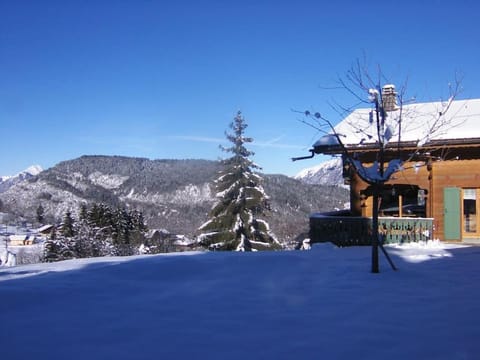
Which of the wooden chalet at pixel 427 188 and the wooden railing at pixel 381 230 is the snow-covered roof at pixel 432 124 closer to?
the wooden chalet at pixel 427 188

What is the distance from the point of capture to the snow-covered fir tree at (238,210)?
26.5 metres

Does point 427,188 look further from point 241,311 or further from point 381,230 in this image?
point 241,311

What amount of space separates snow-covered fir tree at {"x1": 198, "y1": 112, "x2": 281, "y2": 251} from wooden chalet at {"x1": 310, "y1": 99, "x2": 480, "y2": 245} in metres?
10.3

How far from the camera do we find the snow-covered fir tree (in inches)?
1042

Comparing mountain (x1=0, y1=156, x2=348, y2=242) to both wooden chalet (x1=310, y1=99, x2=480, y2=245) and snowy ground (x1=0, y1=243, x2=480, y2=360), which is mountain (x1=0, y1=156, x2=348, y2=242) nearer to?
wooden chalet (x1=310, y1=99, x2=480, y2=245)

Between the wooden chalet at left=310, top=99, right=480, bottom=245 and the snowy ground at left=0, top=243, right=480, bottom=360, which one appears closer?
the snowy ground at left=0, top=243, right=480, bottom=360

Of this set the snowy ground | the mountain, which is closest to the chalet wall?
the snowy ground

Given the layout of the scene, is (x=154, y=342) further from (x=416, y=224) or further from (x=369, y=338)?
(x=416, y=224)

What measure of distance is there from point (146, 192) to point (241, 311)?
124m

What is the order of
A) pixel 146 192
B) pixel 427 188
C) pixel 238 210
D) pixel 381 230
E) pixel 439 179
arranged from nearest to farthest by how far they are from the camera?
1. pixel 381 230
2. pixel 439 179
3. pixel 427 188
4. pixel 238 210
5. pixel 146 192

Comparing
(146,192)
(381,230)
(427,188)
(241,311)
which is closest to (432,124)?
(427,188)

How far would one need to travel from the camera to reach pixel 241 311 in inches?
233

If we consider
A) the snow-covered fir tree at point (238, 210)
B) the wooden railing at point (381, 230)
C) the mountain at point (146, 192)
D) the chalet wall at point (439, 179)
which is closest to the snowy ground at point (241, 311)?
the wooden railing at point (381, 230)

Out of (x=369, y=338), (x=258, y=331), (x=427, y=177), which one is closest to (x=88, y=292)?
(x=258, y=331)
